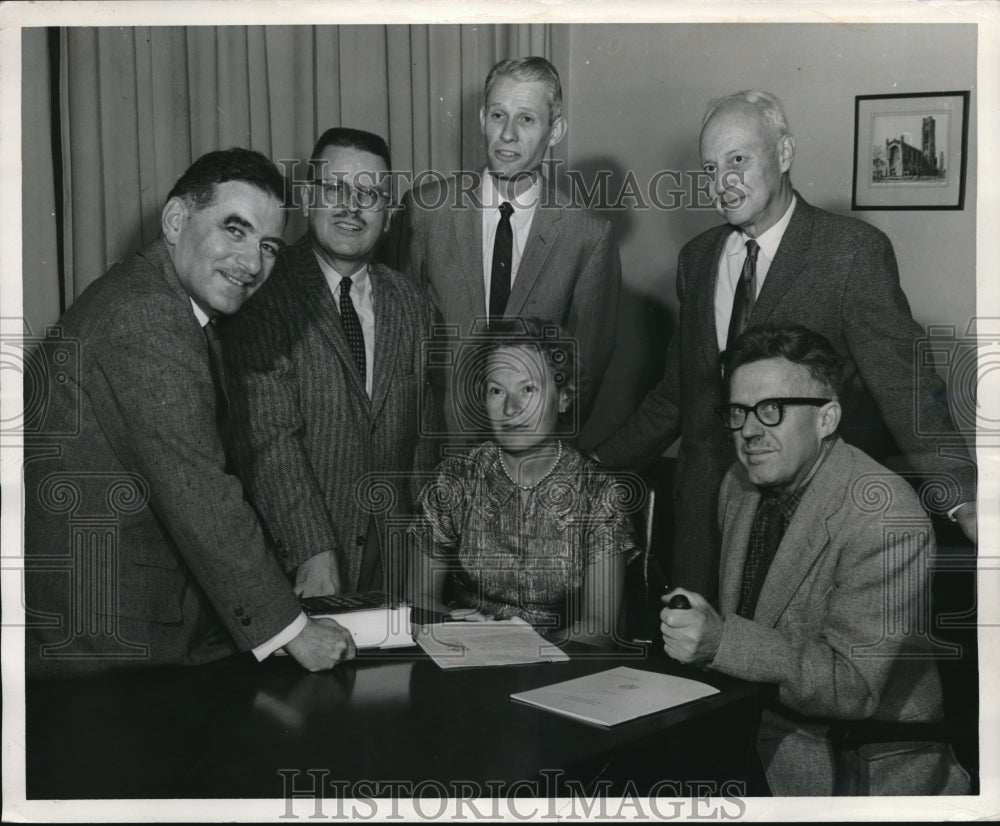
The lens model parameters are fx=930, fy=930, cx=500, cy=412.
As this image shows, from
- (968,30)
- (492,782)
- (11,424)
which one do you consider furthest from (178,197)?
(968,30)

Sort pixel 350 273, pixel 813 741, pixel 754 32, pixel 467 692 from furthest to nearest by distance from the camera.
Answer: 1. pixel 350 273
2. pixel 754 32
3. pixel 813 741
4. pixel 467 692

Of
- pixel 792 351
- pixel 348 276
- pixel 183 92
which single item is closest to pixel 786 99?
pixel 792 351

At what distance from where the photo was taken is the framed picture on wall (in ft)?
7.17

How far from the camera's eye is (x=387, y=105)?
7.42ft

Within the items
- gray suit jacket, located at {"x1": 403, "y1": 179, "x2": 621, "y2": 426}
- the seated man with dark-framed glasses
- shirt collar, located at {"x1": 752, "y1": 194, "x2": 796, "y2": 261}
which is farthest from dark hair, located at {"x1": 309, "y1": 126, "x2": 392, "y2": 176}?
the seated man with dark-framed glasses

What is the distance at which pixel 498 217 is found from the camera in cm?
231

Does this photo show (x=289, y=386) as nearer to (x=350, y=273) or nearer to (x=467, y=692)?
(x=350, y=273)

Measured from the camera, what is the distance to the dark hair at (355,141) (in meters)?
2.24

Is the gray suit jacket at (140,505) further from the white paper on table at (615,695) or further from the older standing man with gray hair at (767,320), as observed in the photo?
the older standing man with gray hair at (767,320)

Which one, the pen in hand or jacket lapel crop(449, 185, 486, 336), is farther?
jacket lapel crop(449, 185, 486, 336)

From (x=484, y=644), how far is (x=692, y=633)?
1.51 feet

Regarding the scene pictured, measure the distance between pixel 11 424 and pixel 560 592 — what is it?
1.34 metres

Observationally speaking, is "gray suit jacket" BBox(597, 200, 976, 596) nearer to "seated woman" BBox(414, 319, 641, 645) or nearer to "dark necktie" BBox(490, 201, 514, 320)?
"seated woman" BBox(414, 319, 641, 645)

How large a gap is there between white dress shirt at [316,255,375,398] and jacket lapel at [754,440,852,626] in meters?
1.05
